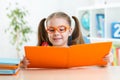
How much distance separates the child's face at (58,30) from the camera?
5.33ft

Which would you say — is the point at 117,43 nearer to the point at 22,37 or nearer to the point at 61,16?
the point at 61,16

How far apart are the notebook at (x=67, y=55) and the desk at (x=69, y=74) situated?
0.04 metres

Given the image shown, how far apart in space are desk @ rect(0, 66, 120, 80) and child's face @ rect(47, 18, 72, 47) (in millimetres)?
304

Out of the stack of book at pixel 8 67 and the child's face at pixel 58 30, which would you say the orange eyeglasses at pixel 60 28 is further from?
the stack of book at pixel 8 67

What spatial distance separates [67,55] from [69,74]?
137mm

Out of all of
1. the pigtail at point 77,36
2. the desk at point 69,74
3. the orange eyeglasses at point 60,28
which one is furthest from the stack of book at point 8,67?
the pigtail at point 77,36

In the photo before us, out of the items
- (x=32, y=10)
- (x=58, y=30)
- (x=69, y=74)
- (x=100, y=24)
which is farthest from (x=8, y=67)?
(x=32, y=10)

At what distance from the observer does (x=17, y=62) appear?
50.8 inches

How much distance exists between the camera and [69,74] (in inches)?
50.2

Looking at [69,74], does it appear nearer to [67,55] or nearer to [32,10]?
[67,55]

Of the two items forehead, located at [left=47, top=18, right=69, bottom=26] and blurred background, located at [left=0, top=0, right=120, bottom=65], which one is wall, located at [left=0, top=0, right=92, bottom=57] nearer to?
blurred background, located at [left=0, top=0, right=120, bottom=65]

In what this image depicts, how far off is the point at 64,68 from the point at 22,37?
272 centimetres

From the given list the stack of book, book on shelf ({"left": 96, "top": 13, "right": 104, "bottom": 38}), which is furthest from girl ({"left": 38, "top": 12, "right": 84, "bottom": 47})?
book on shelf ({"left": 96, "top": 13, "right": 104, "bottom": 38})

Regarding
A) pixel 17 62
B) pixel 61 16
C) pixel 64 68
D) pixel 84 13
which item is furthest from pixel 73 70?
pixel 84 13
